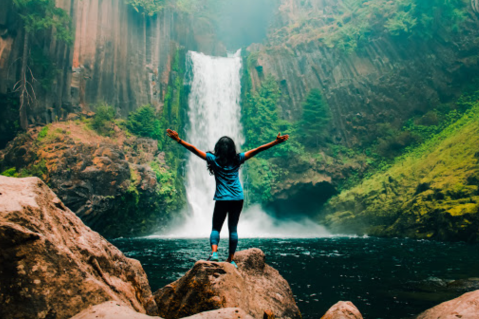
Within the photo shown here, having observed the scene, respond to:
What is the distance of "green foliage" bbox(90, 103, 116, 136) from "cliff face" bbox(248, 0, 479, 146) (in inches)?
644

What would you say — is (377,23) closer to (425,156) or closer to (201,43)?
(425,156)

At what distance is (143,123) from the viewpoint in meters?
28.7

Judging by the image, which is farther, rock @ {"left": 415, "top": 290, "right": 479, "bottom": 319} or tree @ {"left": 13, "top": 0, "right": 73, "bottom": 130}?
tree @ {"left": 13, "top": 0, "right": 73, "bottom": 130}

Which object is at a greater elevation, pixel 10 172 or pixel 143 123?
pixel 143 123

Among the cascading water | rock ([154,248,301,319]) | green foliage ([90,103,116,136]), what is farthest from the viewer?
the cascading water

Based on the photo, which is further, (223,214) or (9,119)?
(9,119)

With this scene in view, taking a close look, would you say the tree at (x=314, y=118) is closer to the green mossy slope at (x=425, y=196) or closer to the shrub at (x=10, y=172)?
the green mossy slope at (x=425, y=196)

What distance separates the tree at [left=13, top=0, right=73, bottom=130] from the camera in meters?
21.3

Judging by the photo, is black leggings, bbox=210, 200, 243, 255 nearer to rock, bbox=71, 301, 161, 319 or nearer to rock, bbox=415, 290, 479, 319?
rock, bbox=71, 301, 161, 319

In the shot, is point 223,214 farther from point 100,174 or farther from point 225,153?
point 100,174

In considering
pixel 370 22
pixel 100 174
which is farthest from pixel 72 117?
pixel 370 22

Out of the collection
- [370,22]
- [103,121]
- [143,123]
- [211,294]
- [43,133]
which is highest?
Result: [370,22]

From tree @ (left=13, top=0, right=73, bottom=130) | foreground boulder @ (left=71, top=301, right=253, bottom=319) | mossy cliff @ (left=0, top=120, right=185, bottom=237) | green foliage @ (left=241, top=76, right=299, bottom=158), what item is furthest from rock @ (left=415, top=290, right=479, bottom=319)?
green foliage @ (left=241, top=76, right=299, bottom=158)

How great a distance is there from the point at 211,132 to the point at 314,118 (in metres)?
10.6
